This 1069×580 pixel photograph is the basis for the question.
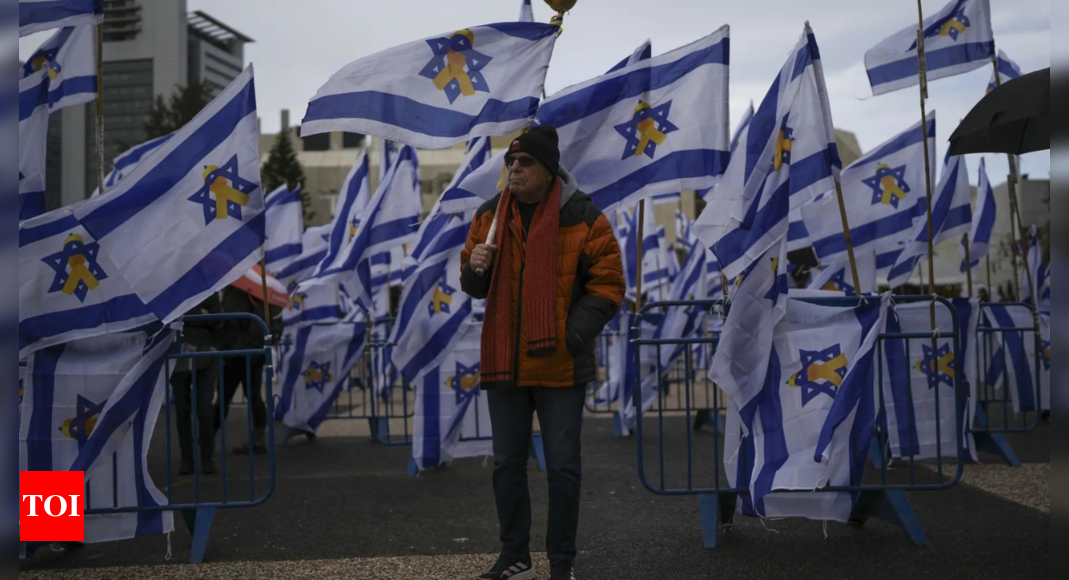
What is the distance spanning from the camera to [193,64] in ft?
237

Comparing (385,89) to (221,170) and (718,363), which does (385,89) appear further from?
(718,363)

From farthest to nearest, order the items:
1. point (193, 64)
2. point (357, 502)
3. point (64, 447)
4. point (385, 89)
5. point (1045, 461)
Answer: point (193, 64)
point (1045, 461)
point (357, 502)
point (385, 89)
point (64, 447)

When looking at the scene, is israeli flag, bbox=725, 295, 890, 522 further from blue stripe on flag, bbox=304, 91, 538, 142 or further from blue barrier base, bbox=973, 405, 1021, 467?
blue barrier base, bbox=973, 405, 1021, 467

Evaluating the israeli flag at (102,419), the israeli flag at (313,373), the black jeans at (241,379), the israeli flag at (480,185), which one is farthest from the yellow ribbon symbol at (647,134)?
the israeli flag at (313,373)

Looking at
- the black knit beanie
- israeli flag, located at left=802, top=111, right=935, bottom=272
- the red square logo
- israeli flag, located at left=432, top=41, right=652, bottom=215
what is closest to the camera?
the black knit beanie

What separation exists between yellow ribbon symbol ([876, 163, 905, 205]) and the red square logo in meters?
Answer: 6.97

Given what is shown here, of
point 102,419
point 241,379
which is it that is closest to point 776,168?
point 102,419

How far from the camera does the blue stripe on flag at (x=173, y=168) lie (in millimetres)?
5652

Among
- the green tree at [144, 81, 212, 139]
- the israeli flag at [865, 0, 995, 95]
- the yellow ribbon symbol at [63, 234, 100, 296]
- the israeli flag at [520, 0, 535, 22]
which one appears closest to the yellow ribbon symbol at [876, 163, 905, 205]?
the israeli flag at [865, 0, 995, 95]

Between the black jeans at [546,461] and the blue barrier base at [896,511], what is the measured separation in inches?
77.3

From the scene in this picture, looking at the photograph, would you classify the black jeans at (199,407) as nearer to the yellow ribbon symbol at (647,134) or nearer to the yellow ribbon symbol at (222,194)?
the yellow ribbon symbol at (222,194)

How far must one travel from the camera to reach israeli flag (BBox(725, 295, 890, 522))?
5.67 metres

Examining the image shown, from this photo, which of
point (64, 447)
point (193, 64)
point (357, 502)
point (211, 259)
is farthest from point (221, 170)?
point (193, 64)

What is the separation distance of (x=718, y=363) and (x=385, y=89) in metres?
2.41
